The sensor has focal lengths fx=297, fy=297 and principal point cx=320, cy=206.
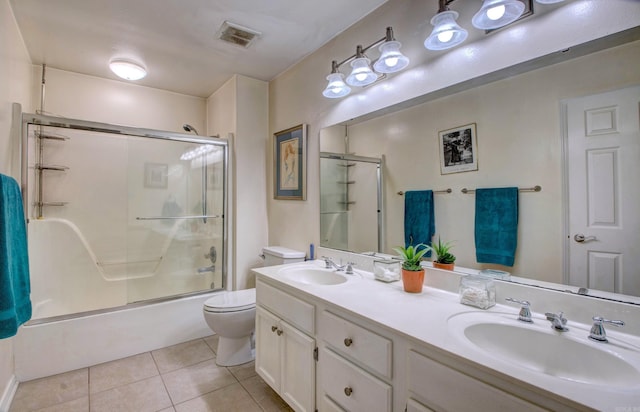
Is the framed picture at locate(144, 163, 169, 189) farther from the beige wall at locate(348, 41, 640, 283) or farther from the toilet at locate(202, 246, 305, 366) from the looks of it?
the beige wall at locate(348, 41, 640, 283)

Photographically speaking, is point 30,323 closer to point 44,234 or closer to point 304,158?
point 44,234

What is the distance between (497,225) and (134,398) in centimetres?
231

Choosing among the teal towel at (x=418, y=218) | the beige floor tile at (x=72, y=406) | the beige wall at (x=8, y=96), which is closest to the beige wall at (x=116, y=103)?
the beige wall at (x=8, y=96)

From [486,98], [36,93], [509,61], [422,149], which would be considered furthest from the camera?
[36,93]

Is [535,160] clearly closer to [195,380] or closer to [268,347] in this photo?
[268,347]

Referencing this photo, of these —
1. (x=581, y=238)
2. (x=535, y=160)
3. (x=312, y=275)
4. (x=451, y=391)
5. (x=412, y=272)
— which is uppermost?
(x=535, y=160)

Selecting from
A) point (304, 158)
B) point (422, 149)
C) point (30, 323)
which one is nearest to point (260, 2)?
point (304, 158)

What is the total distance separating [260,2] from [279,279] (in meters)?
1.70

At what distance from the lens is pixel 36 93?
104 inches

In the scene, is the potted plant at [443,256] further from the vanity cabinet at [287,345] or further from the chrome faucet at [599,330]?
the vanity cabinet at [287,345]

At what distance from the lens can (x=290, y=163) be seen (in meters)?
2.69

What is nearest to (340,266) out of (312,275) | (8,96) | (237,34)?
(312,275)

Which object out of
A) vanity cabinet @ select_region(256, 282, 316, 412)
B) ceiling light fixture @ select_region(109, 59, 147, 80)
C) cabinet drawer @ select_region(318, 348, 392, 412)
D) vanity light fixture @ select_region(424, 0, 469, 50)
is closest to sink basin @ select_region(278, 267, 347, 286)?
vanity cabinet @ select_region(256, 282, 316, 412)

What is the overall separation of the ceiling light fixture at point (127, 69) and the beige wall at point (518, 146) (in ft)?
7.88
